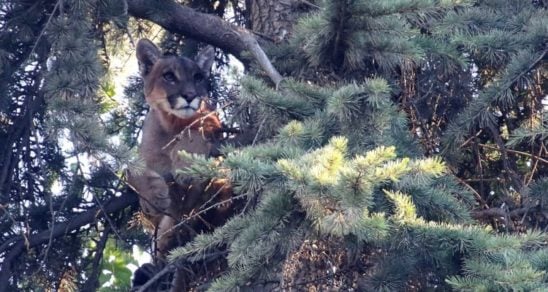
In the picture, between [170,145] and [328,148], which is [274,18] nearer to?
[170,145]

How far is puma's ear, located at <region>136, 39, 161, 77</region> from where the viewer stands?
7094 millimetres

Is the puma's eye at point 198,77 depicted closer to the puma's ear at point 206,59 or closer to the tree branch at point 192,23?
the puma's ear at point 206,59

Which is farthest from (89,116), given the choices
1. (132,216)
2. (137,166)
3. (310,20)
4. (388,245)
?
(132,216)

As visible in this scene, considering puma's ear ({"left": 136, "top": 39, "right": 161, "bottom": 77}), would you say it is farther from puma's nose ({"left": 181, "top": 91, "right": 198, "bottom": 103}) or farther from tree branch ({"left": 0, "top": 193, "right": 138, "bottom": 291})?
tree branch ({"left": 0, "top": 193, "right": 138, "bottom": 291})

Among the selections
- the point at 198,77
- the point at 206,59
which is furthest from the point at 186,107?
the point at 206,59

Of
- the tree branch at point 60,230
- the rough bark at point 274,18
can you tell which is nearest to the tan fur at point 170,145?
the tree branch at point 60,230

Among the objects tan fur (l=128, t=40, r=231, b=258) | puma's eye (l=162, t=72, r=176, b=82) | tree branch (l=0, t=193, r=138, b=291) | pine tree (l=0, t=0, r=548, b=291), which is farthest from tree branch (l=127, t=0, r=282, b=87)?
tree branch (l=0, t=193, r=138, b=291)

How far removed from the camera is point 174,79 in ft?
23.9

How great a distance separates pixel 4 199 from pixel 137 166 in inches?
76.6

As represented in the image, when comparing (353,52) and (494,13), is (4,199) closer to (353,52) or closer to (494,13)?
(353,52)

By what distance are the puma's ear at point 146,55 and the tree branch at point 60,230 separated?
3.24ft

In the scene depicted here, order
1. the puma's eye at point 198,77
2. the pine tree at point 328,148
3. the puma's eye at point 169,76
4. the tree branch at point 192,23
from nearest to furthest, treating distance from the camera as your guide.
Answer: the pine tree at point 328,148
the tree branch at point 192,23
the puma's eye at point 198,77
the puma's eye at point 169,76

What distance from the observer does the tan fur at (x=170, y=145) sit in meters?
6.58

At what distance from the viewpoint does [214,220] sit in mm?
6508
